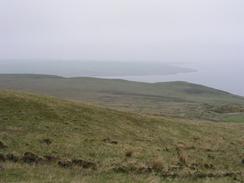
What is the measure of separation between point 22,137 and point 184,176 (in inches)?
329

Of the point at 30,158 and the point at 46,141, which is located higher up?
the point at 46,141

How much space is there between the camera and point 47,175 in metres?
15.7

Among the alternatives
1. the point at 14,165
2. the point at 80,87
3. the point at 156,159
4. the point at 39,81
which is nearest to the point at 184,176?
the point at 156,159

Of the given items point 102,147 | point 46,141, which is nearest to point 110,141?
point 102,147

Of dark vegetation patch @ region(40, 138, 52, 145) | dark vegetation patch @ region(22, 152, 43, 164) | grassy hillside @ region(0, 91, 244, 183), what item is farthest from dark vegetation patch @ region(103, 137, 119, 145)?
dark vegetation patch @ region(22, 152, 43, 164)

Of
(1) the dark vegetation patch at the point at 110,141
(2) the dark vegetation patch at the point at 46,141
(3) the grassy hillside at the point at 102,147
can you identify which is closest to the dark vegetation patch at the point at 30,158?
(3) the grassy hillside at the point at 102,147

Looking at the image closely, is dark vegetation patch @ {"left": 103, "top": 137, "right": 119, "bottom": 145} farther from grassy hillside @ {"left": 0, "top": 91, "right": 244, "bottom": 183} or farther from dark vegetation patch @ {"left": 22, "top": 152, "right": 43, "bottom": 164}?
dark vegetation patch @ {"left": 22, "top": 152, "right": 43, "bottom": 164}

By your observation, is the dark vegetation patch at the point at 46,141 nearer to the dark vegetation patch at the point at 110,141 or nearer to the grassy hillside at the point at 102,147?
the grassy hillside at the point at 102,147

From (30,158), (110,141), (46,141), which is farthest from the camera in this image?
(110,141)

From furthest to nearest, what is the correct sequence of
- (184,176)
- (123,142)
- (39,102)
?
(39,102) → (123,142) → (184,176)

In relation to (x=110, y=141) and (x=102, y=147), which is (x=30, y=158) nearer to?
(x=102, y=147)

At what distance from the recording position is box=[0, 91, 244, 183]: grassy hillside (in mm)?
17141

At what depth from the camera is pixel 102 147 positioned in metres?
21.8

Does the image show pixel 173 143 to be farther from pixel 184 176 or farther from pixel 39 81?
pixel 39 81
